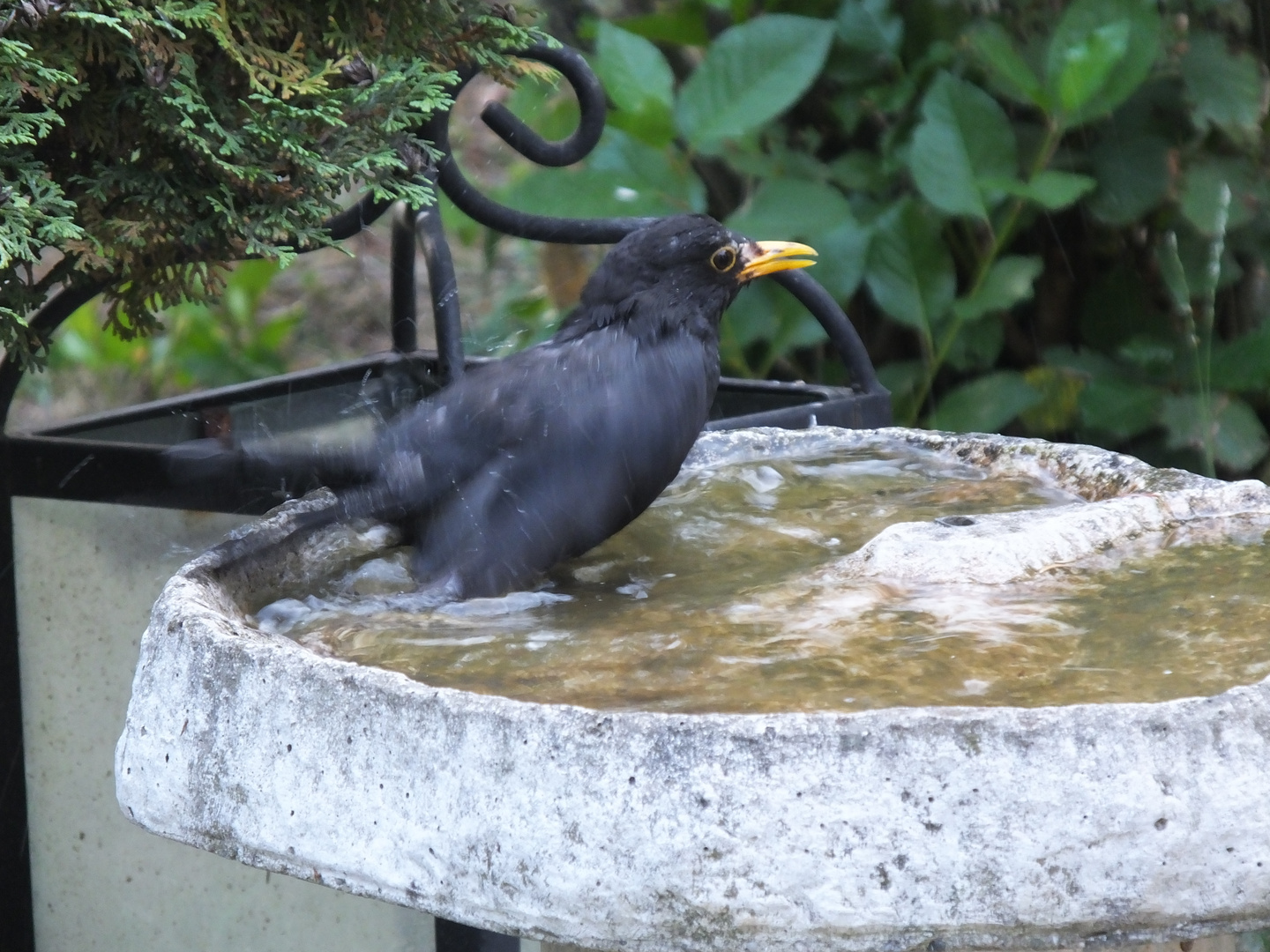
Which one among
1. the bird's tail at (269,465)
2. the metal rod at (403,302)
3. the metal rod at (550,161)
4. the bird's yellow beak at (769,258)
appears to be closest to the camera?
the bird's tail at (269,465)

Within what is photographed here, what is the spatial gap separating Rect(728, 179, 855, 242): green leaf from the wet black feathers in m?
1.63

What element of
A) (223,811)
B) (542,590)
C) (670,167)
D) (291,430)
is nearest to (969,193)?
(670,167)

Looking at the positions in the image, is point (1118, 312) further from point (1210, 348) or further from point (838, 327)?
point (838, 327)

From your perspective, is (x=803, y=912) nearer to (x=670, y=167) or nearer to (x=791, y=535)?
(x=791, y=535)

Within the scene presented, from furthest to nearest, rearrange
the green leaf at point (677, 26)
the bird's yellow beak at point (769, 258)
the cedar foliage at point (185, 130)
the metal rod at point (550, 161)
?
the green leaf at point (677, 26) → the metal rod at point (550, 161) → the bird's yellow beak at point (769, 258) → the cedar foliage at point (185, 130)

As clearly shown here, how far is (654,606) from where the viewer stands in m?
2.01

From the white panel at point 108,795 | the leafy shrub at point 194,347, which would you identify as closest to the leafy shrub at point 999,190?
the white panel at point 108,795

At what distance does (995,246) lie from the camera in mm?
4102

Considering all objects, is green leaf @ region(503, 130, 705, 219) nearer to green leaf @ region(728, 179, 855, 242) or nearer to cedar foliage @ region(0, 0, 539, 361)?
green leaf @ region(728, 179, 855, 242)

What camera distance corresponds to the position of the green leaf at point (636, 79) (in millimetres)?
Result: 3926

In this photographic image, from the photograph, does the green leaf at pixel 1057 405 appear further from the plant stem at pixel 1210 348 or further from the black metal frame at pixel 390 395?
the black metal frame at pixel 390 395

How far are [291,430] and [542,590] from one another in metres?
1.17

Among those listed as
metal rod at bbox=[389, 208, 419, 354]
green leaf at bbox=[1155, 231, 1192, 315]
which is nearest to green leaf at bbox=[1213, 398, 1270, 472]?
green leaf at bbox=[1155, 231, 1192, 315]

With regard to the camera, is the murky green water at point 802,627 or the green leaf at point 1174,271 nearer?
the murky green water at point 802,627
